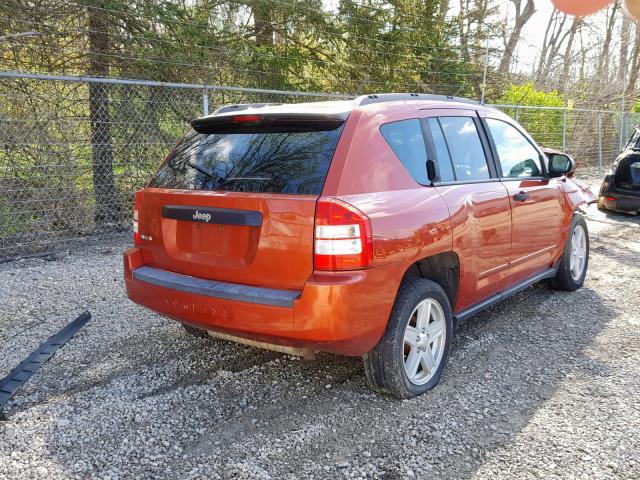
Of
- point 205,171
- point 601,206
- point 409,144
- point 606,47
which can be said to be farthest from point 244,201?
point 606,47

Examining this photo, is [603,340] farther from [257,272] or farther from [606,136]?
[606,136]

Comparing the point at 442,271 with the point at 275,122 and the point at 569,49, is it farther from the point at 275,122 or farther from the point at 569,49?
the point at 569,49

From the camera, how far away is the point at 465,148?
388 centimetres

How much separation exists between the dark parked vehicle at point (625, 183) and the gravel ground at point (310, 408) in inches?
215

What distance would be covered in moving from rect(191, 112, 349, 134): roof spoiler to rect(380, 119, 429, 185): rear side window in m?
0.34

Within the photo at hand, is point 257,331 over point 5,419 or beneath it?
over

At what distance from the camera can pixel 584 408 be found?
317cm

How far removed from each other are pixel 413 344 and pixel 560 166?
2481 millimetres

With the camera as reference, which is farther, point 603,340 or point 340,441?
point 603,340

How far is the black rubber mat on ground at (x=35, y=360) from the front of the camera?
3.23 meters

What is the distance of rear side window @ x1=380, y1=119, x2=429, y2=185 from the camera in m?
3.22

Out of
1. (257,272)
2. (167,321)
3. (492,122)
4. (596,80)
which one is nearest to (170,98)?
(167,321)

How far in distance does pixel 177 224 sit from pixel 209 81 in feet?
20.9

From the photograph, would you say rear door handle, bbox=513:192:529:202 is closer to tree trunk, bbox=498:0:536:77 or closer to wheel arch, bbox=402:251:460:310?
wheel arch, bbox=402:251:460:310
